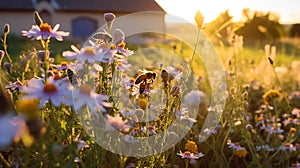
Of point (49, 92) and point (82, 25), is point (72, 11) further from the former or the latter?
point (49, 92)

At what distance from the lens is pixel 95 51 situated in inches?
61.1

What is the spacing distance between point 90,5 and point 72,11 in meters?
0.61

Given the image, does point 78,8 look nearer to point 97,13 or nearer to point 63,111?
point 97,13

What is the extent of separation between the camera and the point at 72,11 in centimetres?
1669

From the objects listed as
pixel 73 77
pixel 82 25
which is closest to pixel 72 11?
pixel 82 25

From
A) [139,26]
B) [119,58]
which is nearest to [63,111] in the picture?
[119,58]

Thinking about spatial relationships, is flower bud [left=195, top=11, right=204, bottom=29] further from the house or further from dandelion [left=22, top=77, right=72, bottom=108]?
the house

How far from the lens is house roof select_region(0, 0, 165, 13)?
15.6 meters

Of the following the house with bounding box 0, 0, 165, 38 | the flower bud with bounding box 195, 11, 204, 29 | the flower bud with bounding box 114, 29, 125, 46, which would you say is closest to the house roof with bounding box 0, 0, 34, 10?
the house with bounding box 0, 0, 165, 38

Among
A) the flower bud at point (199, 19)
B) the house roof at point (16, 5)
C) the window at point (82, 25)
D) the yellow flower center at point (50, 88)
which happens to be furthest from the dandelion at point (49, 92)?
the window at point (82, 25)

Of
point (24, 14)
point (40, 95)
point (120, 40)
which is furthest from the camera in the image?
point (24, 14)

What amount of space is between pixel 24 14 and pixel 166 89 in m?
14.7

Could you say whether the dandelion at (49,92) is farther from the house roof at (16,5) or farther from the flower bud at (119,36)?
the house roof at (16,5)

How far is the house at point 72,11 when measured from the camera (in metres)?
15.6
